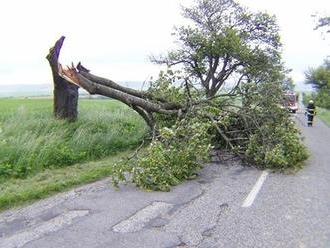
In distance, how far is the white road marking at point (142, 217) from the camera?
20.1 feet

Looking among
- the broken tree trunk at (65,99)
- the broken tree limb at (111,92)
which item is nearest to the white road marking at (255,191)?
the broken tree limb at (111,92)

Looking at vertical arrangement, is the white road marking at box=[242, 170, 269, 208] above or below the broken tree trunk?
below

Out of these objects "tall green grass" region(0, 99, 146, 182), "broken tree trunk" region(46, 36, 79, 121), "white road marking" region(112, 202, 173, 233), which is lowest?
"white road marking" region(112, 202, 173, 233)

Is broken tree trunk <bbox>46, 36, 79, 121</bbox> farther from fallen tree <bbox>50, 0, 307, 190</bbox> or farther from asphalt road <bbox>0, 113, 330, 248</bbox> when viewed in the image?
asphalt road <bbox>0, 113, 330, 248</bbox>

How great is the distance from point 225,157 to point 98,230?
237 inches

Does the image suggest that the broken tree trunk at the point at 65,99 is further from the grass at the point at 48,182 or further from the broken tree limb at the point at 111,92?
the grass at the point at 48,182

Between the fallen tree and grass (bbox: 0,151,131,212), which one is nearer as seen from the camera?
grass (bbox: 0,151,131,212)

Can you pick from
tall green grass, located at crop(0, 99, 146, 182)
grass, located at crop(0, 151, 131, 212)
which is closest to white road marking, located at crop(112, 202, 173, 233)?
grass, located at crop(0, 151, 131, 212)

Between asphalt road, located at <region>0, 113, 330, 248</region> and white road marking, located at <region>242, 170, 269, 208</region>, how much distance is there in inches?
0.6

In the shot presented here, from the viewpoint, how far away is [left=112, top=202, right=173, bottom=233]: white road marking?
6.12 m

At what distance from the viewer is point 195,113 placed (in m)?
11.6

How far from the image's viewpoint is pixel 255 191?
8352 millimetres

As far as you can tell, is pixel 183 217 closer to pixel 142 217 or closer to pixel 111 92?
pixel 142 217

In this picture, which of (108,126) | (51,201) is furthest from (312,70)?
(51,201)
